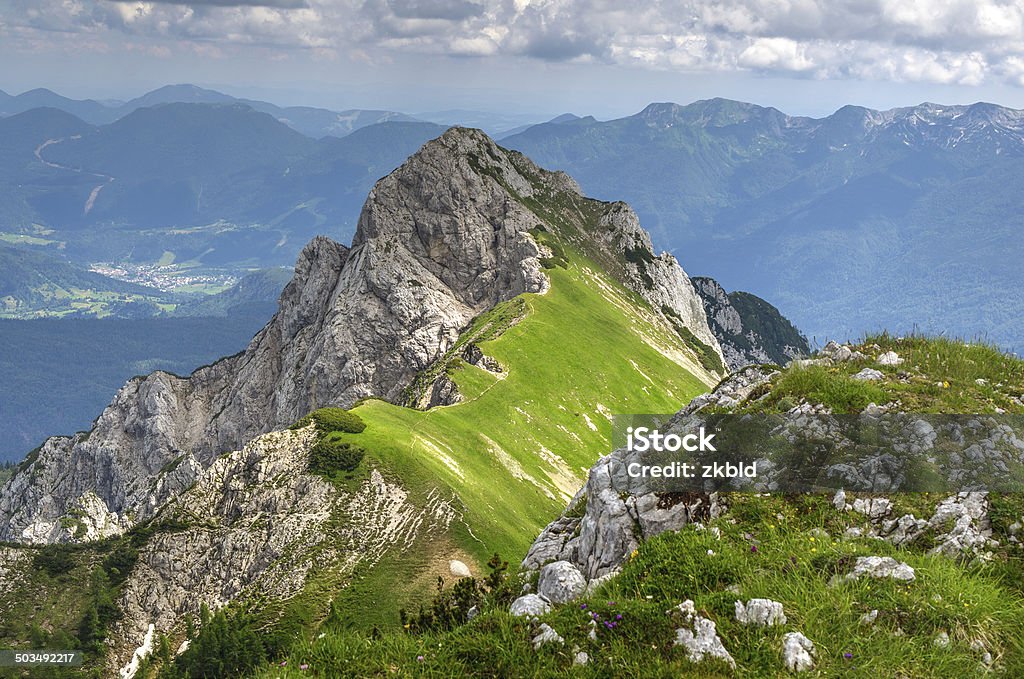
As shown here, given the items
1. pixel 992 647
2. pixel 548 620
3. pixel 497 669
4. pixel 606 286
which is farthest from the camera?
pixel 606 286

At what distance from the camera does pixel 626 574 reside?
13.9m

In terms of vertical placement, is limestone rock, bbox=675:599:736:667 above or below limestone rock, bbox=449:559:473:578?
above

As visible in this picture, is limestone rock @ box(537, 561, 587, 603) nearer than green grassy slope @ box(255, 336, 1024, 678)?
No

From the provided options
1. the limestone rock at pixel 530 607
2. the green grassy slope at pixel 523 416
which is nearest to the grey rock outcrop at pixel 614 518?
the limestone rock at pixel 530 607

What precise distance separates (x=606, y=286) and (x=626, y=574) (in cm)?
16124

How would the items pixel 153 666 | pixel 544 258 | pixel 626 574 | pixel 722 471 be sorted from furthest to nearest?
pixel 544 258 < pixel 153 666 < pixel 722 471 < pixel 626 574

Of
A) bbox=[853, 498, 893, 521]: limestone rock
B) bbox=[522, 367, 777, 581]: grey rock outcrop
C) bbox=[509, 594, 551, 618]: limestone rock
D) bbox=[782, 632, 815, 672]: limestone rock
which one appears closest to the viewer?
bbox=[782, 632, 815, 672]: limestone rock

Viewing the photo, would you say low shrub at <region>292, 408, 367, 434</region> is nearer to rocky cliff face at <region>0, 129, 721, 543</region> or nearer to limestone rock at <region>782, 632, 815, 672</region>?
rocky cliff face at <region>0, 129, 721, 543</region>

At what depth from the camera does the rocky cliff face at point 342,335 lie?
138m

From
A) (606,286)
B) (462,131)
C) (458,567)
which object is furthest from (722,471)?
(462,131)

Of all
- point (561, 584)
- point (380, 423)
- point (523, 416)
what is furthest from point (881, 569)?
point (523, 416)

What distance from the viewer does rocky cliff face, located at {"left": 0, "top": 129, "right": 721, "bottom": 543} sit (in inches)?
5413

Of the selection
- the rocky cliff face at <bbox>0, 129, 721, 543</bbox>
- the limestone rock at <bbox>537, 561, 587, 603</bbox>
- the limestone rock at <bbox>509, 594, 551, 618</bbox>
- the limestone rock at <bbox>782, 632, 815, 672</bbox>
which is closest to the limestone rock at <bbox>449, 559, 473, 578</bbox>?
the limestone rock at <bbox>537, 561, 587, 603</bbox>

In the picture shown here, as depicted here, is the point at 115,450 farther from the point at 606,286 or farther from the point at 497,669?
the point at 497,669
